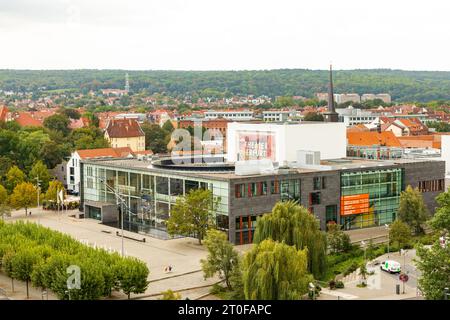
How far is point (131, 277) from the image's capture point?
24719 mm

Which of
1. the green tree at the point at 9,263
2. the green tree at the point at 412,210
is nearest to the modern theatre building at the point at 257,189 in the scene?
the green tree at the point at 412,210

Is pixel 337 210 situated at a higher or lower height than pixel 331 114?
lower

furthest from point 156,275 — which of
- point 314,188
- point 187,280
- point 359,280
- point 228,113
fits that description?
point 228,113

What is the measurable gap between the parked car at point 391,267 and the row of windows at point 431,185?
14785mm

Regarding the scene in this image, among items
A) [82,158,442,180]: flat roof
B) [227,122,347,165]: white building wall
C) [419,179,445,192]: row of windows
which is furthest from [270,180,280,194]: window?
[419,179,445,192]: row of windows

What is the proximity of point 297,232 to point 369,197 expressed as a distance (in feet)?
46.2

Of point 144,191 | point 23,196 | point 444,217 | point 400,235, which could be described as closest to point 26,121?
point 23,196

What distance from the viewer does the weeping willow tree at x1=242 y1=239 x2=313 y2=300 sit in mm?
22766

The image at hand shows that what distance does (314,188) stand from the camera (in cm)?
3950

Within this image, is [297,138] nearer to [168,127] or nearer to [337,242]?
[337,242]

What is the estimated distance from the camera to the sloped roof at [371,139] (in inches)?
2736

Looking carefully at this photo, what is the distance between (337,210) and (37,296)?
19.3 metres

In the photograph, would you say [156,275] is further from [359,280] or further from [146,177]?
[146,177]

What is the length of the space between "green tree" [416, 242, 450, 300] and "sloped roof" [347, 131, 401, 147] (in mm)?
46061
